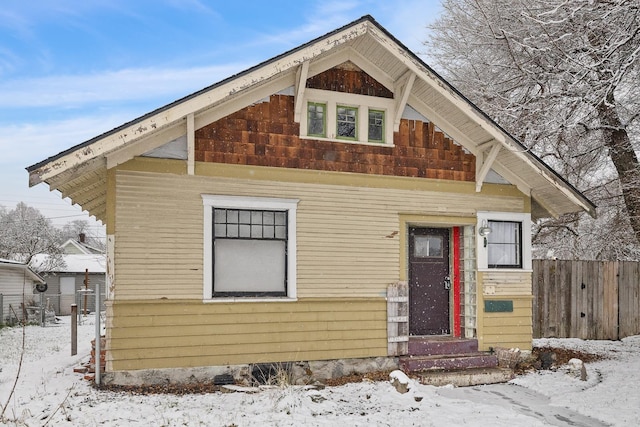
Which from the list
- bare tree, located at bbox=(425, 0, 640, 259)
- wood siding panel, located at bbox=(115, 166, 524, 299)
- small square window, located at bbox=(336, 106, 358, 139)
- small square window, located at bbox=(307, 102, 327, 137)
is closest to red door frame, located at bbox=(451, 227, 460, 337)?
wood siding panel, located at bbox=(115, 166, 524, 299)

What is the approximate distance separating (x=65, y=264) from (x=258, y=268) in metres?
30.0

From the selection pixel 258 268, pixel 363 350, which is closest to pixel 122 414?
pixel 258 268

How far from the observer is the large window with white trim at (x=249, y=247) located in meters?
8.02

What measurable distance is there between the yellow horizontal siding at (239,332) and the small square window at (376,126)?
2859 millimetres

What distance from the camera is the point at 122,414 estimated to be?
615 centimetres

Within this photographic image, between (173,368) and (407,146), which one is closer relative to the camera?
(173,368)

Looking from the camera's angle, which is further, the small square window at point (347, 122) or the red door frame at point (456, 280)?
the red door frame at point (456, 280)

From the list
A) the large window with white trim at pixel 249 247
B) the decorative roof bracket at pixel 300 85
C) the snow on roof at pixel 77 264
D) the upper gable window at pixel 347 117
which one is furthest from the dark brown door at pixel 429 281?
the snow on roof at pixel 77 264

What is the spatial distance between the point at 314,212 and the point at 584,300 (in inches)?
321

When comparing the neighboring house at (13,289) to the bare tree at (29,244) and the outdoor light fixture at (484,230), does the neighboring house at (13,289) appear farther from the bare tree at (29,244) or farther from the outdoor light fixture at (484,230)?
the outdoor light fixture at (484,230)

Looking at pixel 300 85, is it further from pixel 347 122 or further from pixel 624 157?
pixel 624 157

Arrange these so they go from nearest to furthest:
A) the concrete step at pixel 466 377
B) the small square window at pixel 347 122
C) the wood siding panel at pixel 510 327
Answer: the concrete step at pixel 466 377 < the small square window at pixel 347 122 < the wood siding panel at pixel 510 327

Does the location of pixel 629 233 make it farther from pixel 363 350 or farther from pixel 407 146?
pixel 363 350

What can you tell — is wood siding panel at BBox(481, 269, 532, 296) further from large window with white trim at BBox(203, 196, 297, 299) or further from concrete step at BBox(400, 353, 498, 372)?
large window with white trim at BBox(203, 196, 297, 299)
